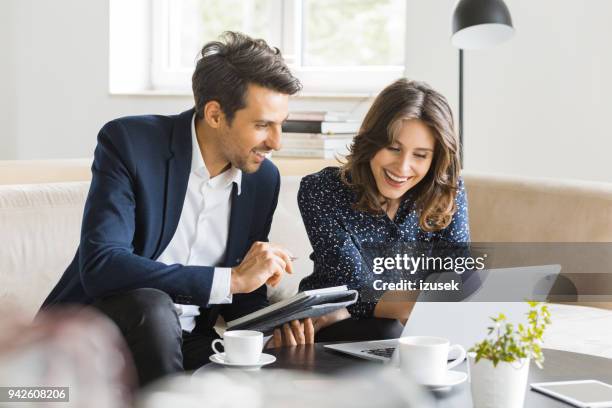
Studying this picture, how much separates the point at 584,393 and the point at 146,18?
3.21 m

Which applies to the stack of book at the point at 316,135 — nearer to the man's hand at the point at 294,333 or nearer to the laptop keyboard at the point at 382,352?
the man's hand at the point at 294,333

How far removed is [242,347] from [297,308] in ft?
0.68

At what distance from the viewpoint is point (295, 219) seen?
254 cm

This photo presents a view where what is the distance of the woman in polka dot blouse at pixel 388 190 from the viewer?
1.96 meters

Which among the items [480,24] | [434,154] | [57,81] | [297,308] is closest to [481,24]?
[480,24]

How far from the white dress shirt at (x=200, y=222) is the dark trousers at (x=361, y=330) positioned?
294mm

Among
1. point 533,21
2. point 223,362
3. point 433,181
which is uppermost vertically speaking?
point 533,21

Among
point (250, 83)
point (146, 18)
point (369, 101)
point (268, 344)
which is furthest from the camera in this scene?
point (146, 18)

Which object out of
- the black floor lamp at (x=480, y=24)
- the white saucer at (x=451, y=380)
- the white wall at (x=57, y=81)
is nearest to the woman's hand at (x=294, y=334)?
the white saucer at (x=451, y=380)

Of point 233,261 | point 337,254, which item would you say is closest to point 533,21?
point 337,254

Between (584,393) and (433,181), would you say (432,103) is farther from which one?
(584,393)

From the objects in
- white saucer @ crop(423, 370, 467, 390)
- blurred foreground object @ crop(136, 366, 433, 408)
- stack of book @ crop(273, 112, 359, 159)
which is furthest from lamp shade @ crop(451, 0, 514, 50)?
blurred foreground object @ crop(136, 366, 433, 408)

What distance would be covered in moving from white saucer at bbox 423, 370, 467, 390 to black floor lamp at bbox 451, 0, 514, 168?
1.51 meters

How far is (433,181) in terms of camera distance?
6.64 ft
